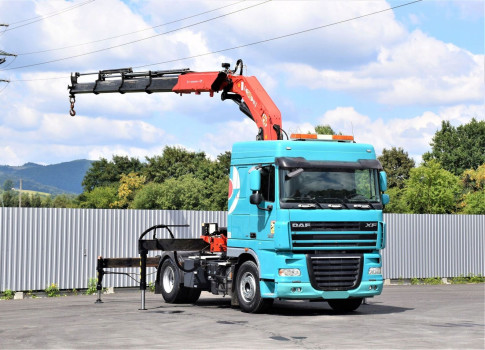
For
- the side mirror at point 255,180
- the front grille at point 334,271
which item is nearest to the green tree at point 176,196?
the front grille at point 334,271

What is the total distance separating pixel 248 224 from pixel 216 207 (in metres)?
63.0

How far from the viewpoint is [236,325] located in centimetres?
1488

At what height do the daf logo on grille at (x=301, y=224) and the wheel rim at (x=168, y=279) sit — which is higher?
the daf logo on grille at (x=301, y=224)

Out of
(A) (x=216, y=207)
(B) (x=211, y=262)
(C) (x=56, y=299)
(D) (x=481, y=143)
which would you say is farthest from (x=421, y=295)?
(D) (x=481, y=143)

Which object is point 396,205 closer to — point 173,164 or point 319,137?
point 173,164

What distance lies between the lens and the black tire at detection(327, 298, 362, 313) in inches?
712

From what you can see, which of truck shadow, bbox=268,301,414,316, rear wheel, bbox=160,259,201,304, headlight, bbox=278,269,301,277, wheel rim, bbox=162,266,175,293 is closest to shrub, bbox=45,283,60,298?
rear wheel, bbox=160,259,201,304

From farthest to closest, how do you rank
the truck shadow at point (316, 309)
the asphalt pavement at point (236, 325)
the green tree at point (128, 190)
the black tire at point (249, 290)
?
the green tree at point (128, 190) < the truck shadow at point (316, 309) < the black tire at point (249, 290) < the asphalt pavement at point (236, 325)

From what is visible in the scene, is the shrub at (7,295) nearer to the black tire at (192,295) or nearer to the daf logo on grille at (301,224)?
the black tire at (192,295)

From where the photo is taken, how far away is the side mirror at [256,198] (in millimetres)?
16703

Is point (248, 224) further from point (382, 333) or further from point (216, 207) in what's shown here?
point (216, 207)

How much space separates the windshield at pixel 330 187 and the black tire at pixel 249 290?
6.33 feet

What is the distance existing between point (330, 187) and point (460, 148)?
2790 inches

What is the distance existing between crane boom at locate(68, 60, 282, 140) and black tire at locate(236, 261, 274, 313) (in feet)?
13.8
